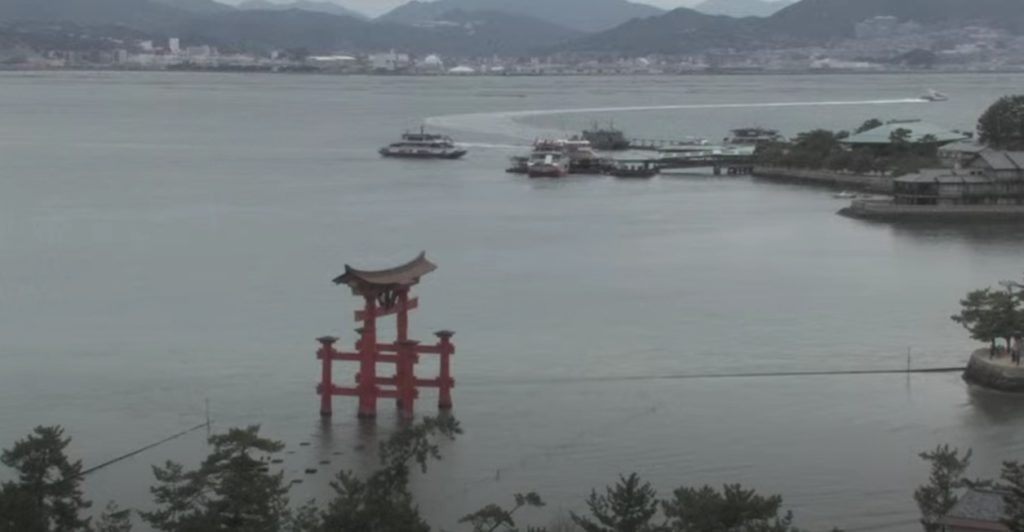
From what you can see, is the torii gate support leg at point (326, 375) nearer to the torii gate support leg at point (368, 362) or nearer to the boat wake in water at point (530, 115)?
the torii gate support leg at point (368, 362)

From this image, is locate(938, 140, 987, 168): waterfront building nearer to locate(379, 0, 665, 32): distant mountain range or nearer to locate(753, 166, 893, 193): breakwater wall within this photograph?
locate(753, 166, 893, 193): breakwater wall

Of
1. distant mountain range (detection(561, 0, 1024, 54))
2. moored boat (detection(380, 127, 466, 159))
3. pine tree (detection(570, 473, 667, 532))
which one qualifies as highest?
distant mountain range (detection(561, 0, 1024, 54))

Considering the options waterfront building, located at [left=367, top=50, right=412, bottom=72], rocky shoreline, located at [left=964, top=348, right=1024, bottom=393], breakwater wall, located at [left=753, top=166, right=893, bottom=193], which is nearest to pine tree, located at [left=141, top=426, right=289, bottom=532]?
rocky shoreline, located at [left=964, top=348, right=1024, bottom=393]

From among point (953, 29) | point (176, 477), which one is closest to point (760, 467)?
point (176, 477)

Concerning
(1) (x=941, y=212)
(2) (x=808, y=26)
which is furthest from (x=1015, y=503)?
(2) (x=808, y=26)

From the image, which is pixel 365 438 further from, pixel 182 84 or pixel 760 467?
pixel 182 84

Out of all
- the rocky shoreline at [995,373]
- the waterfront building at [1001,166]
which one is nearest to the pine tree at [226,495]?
the rocky shoreline at [995,373]
